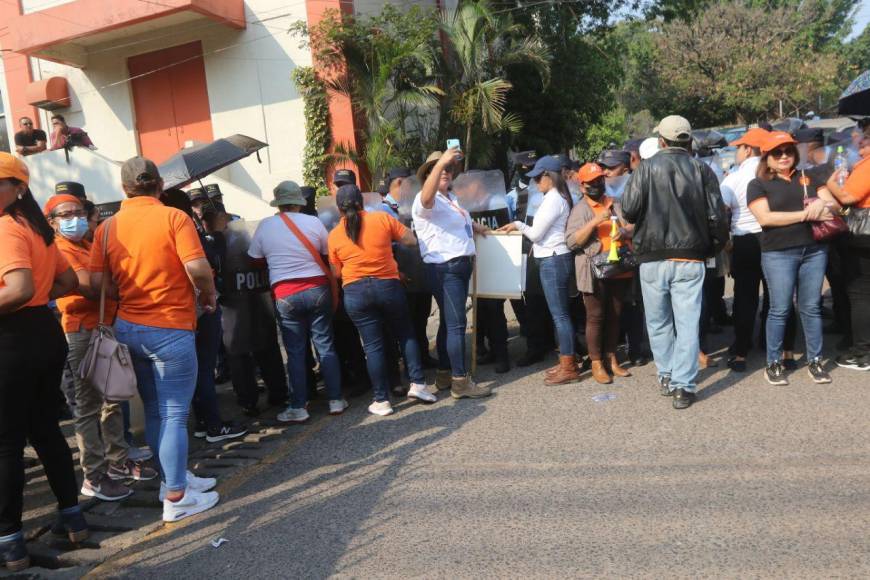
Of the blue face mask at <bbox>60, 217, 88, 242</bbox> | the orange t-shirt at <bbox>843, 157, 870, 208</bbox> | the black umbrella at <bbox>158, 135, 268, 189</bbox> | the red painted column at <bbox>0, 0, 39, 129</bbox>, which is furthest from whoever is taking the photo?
the red painted column at <bbox>0, 0, 39, 129</bbox>

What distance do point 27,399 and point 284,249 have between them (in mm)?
2205

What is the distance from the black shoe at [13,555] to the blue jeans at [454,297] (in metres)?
3.11

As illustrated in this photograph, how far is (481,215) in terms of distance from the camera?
6602 millimetres

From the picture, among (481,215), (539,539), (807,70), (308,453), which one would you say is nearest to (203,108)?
(481,215)

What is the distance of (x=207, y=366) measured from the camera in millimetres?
5004

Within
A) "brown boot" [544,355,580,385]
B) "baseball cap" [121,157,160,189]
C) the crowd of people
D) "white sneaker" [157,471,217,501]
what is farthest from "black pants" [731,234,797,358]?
"baseball cap" [121,157,160,189]

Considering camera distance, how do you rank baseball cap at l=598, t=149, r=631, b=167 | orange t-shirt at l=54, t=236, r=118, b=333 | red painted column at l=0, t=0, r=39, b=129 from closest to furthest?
orange t-shirt at l=54, t=236, r=118, b=333, baseball cap at l=598, t=149, r=631, b=167, red painted column at l=0, t=0, r=39, b=129

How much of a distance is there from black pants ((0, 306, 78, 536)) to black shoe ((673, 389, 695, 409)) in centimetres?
380

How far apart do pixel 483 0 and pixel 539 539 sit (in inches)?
467

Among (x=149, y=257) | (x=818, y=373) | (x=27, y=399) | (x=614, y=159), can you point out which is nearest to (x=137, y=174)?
(x=149, y=257)

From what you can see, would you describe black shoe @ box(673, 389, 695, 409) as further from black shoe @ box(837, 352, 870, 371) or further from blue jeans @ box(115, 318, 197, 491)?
blue jeans @ box(115, 318, 197, 491)

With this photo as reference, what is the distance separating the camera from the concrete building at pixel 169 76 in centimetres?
1227

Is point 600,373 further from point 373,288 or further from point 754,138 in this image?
point 754,138

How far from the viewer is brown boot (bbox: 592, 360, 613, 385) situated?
5.63 m
